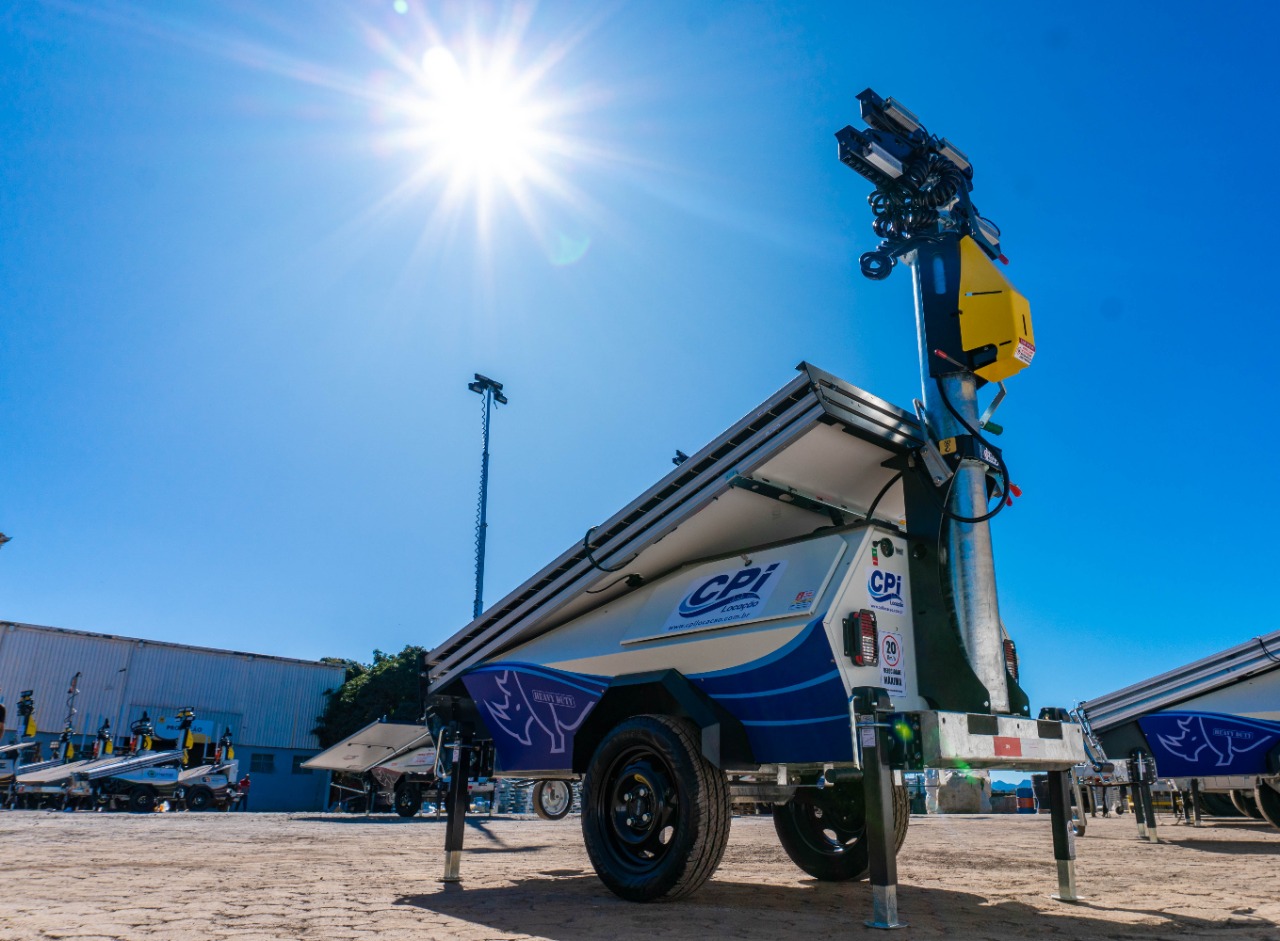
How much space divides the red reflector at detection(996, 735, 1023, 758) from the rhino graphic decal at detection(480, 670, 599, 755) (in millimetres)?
2622

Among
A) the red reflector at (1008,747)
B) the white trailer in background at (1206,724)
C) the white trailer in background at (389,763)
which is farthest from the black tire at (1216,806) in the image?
the red reflector at (1008,747)

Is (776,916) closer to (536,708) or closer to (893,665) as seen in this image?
(893,665)

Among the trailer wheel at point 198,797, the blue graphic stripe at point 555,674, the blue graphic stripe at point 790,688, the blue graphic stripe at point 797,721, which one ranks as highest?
the blue graphic stripe at point 555,674

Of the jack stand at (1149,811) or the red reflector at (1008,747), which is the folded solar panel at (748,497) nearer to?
the red reflector at (1008,747)

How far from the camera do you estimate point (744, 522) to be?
20.2ft

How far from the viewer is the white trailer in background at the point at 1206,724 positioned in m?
10.6

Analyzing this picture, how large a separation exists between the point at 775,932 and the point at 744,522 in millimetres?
2662

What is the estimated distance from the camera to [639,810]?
5.41m

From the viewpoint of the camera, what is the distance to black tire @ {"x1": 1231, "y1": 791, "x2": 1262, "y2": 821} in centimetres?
1430

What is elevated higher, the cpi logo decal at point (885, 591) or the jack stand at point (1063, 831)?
the cpi logo decal at point (885, 591)

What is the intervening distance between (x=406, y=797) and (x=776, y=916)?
19009mm

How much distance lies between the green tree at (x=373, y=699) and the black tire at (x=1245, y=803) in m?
28.2

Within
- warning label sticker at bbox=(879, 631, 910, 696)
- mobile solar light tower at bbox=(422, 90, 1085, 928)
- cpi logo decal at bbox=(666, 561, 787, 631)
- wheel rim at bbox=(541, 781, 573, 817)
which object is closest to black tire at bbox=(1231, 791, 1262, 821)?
mobile solar light tower at bbox=(422, 90, 1085, 928)

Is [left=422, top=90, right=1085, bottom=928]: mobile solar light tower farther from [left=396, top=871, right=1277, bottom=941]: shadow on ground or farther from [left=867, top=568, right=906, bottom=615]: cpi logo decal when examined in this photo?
[left=396, top=871, right=1277, bottom=941]: shadow on ground
